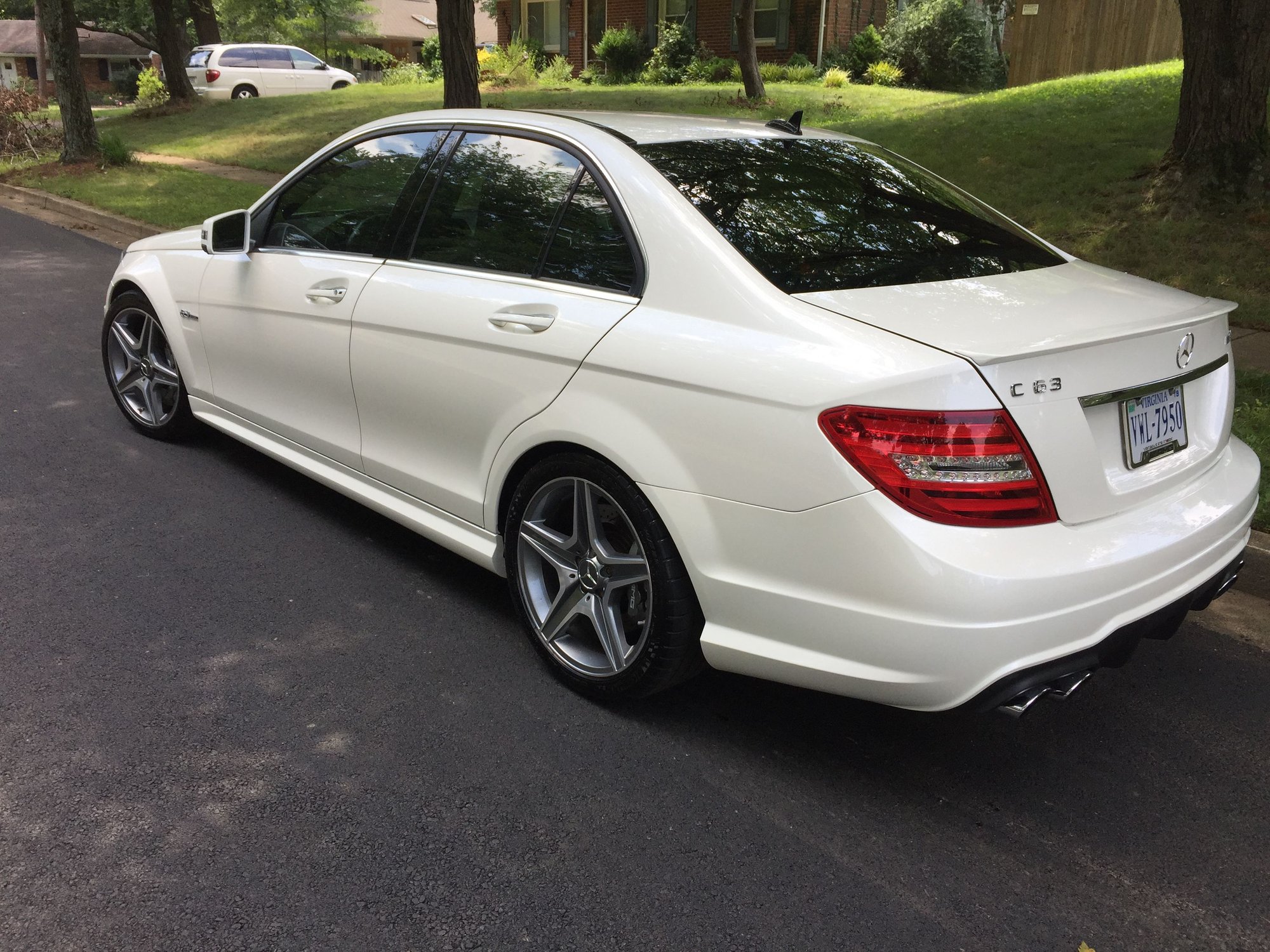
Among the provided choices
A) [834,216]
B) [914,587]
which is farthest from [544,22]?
[914,587]

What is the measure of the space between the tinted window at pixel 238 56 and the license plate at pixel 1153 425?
105 ft

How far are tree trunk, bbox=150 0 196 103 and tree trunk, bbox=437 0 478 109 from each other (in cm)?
1449

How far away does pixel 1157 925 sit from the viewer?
2451mm

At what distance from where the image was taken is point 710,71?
2538 cm

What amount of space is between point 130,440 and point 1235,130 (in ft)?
28.1

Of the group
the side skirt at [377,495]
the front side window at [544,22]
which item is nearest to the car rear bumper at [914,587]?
the side skirt at [377,495]

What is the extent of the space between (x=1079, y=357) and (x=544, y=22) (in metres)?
34.4

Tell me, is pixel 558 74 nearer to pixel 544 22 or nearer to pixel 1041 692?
pixel 544 22

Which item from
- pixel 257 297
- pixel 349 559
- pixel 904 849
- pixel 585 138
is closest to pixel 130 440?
pixel 257 297

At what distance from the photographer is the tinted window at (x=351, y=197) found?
3.97 meters

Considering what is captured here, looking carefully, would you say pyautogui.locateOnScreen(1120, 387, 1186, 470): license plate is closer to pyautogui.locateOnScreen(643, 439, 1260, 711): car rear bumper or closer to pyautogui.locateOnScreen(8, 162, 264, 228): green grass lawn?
pyautogui.locateOnScreen(643, 439, 1260, 711): car rear bumper

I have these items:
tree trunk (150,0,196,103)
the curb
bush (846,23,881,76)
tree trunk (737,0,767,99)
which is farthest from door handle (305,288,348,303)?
bush (846,23,881,76)

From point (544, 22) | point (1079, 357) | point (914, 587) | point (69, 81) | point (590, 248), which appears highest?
point (544, 22)

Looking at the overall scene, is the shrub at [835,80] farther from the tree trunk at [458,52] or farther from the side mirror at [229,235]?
the side mirror at [229,235]
